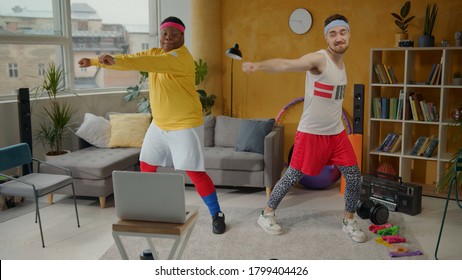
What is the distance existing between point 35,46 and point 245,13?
2.24 metres

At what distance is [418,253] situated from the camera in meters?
3.42

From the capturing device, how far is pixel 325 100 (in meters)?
3.54

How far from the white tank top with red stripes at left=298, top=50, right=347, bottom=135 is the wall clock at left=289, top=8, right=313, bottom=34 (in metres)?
2.02

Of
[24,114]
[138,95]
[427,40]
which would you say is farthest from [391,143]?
[24,114]

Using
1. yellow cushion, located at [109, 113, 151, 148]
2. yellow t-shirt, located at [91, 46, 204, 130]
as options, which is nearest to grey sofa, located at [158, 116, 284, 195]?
yellow cushion, located at [109, 113, 151, 148]

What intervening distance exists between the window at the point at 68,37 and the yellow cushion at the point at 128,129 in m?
0.78

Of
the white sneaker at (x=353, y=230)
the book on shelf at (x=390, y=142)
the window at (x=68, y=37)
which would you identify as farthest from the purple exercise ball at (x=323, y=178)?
the window at (x=68, y=37)

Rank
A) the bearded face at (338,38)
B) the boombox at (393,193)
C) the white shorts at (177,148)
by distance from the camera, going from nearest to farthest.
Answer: the bearded face at (338,38) → the white shorts at (177,148) → the boombox at (393,193)

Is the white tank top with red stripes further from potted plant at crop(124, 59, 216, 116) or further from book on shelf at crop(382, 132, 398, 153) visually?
potted plant at crop(124, 59, 216, 116)

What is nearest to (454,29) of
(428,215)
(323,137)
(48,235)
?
(428,215)

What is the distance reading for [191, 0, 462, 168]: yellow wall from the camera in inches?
205

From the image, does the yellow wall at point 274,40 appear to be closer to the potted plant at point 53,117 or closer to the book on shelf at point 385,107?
the book on shelf at point 385,107

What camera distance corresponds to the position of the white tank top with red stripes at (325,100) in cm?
348

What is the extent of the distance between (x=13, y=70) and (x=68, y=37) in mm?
719
